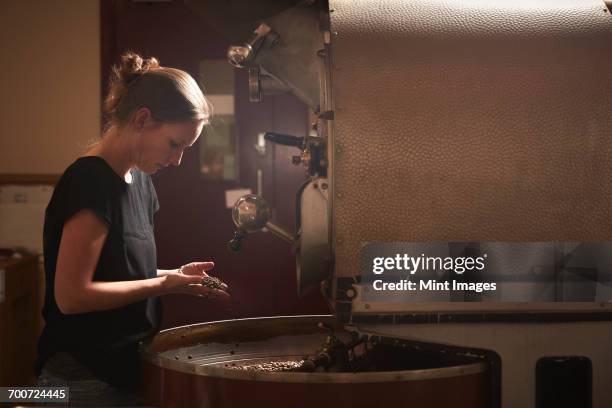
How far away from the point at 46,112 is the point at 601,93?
326 centimetres

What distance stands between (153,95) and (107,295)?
414 millimetres

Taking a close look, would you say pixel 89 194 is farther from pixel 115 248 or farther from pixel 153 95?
pixel 153 95

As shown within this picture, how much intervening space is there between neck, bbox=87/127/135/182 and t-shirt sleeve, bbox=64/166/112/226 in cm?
7

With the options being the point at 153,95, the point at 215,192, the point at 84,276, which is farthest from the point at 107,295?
the point at 215,192

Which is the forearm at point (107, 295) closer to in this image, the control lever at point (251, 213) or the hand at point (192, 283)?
the hand at point (192, 283)

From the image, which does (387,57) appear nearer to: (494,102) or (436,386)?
(494,102)

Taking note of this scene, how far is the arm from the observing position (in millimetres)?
1391

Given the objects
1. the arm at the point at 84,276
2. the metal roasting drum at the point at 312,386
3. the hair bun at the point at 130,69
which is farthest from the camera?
the hair bun at the point at 130,69

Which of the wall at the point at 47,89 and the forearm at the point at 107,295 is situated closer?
the forearm at the point at 107,295

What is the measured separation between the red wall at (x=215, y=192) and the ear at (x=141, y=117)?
8.15 ft

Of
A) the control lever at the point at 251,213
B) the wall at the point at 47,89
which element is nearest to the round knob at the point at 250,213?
the control lever at the point at 251,213

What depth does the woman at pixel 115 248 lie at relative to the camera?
141 cm

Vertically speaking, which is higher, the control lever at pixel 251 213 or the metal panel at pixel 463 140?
the metal panel at pixel 463 140

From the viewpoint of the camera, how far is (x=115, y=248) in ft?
4.88
